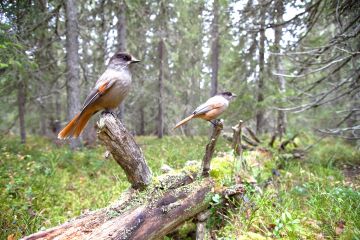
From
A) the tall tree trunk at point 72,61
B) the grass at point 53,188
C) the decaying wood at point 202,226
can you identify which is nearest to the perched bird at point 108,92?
the grass at point 53,188

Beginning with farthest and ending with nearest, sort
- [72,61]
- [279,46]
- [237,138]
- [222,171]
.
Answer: [72,61] < [279,46] < [237,138] < [222,171]

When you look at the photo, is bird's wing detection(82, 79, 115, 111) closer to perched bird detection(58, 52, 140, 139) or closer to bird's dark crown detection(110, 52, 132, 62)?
perched bird detection(58, 52, 140, 139)

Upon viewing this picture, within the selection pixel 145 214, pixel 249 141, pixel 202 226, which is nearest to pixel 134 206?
pixel 145 214

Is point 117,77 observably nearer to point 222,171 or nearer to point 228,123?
point 222,171

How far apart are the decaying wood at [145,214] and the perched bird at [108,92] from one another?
1.22m

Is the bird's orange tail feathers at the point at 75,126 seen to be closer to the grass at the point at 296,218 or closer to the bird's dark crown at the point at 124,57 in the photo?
the bird's dark crown at the point at 124,57

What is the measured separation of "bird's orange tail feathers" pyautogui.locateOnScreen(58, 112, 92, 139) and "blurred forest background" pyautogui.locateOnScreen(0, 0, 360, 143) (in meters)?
2.31

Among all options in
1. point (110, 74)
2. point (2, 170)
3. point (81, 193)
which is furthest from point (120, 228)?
point (2, 170)

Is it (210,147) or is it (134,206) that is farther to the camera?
(210,147)

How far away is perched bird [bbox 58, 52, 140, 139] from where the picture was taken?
163 inches

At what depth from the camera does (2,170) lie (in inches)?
232

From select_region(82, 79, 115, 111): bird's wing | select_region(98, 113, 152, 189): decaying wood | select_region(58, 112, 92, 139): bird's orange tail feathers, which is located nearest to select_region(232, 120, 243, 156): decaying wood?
select_region(98, 113, 152, 189): decaying wood

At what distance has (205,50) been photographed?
20203 mm

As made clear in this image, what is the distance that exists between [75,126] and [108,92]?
680 millimetres
